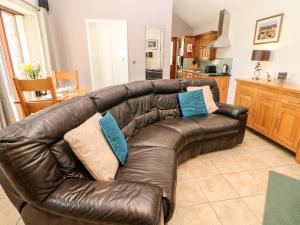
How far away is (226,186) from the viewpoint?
70.4 inches

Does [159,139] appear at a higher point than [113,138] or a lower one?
lower

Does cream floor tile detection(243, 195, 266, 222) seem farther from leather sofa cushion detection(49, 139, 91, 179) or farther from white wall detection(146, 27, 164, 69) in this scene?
white wall detection(146, 27, 164, 69)

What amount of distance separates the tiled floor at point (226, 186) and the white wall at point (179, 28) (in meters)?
5.68

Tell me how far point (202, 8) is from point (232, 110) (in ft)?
13.3

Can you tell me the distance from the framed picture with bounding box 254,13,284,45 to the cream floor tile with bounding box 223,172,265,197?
2.56m

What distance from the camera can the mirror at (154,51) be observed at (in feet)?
13.9

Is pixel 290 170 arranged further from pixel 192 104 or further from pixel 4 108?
pixel 4 108

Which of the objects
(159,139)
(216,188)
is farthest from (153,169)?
(216,188)

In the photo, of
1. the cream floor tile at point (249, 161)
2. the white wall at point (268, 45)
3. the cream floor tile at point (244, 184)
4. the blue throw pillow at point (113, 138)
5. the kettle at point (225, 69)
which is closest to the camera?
the blue throw pillow at point (113, 138)

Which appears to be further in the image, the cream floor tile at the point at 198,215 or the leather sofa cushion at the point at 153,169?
the cream floor tile at the point at 198,215

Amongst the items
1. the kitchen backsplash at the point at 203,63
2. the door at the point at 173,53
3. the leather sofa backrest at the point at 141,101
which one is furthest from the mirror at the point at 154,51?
the door at the point at 173,53

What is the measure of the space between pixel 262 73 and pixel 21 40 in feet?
15.9

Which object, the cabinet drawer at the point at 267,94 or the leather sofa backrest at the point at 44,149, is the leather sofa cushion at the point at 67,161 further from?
the cabinet drawer at the point at 267,94

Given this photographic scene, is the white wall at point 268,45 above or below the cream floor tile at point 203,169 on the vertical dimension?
above
